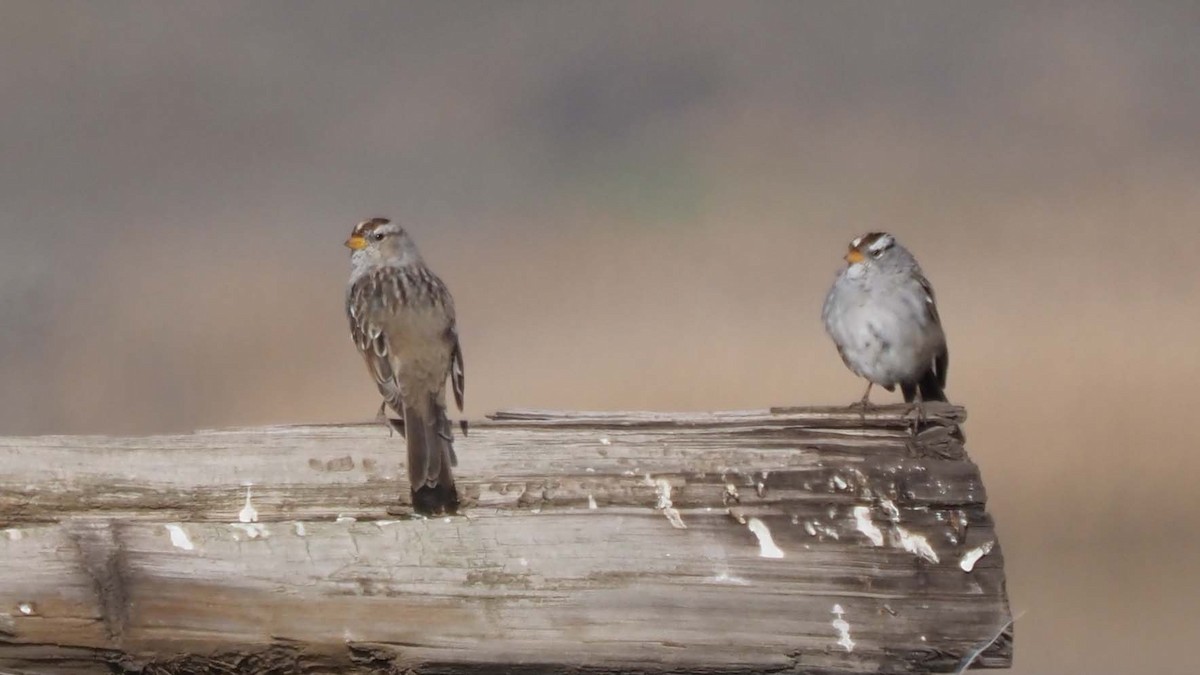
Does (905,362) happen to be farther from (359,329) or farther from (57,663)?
(57,663)

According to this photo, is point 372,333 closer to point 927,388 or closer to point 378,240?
point 378,240

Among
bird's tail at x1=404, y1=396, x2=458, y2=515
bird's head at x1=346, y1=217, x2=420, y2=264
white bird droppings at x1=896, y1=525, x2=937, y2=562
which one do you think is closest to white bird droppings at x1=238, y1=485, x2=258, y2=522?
bird's tail at x1=404, y1=396, x2=458, y2=515

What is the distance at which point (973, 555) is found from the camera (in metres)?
2.98

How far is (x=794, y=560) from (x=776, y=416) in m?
0.29

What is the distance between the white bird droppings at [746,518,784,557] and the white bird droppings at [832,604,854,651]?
0.49ft

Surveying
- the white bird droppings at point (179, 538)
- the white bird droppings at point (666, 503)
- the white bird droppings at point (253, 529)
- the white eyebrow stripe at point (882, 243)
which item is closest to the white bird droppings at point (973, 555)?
the white bird droppings at point (666, 503)

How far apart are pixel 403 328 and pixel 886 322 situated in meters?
1.86

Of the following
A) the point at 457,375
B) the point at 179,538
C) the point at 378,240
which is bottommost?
the point at 179,538

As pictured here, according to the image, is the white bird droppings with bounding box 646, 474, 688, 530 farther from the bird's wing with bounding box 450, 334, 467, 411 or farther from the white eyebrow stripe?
the white eyebrow stripe

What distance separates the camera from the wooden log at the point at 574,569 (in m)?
2.98

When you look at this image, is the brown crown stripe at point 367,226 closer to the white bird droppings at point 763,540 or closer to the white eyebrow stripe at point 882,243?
the white eyebrow stripe at point 882,243

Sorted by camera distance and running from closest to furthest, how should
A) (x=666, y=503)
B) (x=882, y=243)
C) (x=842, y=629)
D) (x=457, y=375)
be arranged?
(x=842, y=629) < (x=666, y=503) < (x=457, y=375) < (x=882, y=243)

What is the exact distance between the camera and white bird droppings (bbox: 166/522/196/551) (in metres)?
3.04

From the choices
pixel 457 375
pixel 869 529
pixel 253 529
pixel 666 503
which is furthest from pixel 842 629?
pixel 457 375
